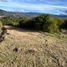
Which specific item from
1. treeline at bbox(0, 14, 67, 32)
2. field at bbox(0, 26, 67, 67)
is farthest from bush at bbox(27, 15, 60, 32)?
field at bbox(0, 26, 67, 67)

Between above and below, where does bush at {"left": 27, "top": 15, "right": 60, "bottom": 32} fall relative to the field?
above

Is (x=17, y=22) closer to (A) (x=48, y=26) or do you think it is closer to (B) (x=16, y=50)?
(A) (x=48, y=26)

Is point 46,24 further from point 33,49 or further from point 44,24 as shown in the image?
point 33,49

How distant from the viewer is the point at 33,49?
1351 centimetres

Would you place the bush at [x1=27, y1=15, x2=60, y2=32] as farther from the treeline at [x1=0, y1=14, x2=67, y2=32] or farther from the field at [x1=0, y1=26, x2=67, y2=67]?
the field at [x1=0, y1=26, x2=67, y2=67]

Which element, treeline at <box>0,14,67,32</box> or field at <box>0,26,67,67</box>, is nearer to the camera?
field at <box>0,26,67,67</box>

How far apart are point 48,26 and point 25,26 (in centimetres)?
187

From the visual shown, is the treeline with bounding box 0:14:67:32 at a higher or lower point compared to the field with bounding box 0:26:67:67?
higher

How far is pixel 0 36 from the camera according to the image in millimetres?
14977

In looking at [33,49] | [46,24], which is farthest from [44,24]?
[33,49]

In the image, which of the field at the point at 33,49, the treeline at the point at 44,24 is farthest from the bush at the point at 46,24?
the field at the point at 33,49

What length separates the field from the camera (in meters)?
11.7

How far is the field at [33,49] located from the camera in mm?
11711

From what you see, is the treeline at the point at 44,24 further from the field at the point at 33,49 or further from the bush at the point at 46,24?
the field at the point at 33,49
